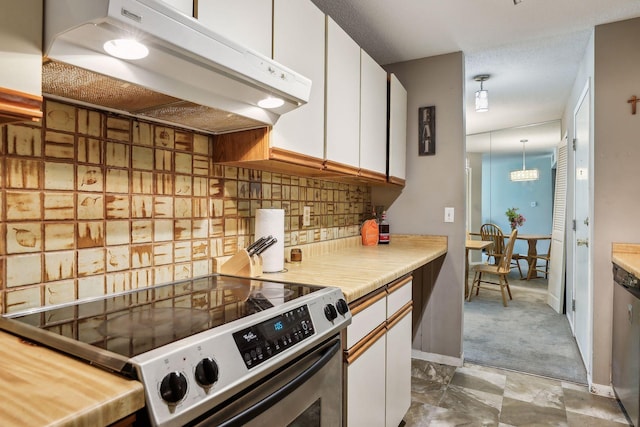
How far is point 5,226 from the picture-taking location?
0.95 meters

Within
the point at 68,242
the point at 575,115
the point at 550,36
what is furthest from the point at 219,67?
the point at 575,115

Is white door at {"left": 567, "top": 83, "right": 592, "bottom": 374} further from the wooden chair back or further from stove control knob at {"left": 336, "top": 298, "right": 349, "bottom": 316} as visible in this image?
stove control knob at {"left": 336, "top": 298, "right": 349, "bottom": 316}

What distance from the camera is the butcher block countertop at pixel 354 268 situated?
1413 mm

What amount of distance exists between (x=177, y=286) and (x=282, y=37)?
1.02 meters

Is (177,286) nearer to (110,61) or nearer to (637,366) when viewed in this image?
(110,61)

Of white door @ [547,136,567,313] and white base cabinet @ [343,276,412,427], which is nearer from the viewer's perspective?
white base cabinet @ [343,276,412,427]

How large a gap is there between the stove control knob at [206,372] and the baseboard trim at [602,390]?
2642 mm

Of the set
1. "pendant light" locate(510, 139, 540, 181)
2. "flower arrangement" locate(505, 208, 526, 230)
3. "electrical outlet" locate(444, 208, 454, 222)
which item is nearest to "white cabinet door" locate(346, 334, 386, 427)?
"electrical outlet" locate(444, 208, 454, 222)

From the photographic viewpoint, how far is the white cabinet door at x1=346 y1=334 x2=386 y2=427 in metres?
1.35

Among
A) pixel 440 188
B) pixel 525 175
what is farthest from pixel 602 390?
pixel 525 175

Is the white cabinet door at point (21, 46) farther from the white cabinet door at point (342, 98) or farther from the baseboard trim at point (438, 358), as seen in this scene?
the baseboard trim at point (438, 358)

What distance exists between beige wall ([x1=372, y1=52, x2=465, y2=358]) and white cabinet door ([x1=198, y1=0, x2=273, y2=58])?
1819mm

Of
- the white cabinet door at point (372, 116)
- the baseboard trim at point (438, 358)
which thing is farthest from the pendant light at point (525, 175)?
the white cabinet door at point (372, 116)

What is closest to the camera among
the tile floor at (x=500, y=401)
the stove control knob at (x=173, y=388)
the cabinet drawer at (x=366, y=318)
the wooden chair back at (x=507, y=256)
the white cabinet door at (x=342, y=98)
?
the stove control knob at (x=173, y=388)
